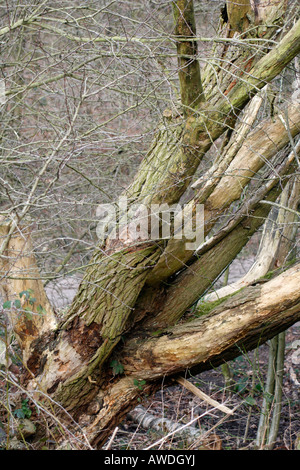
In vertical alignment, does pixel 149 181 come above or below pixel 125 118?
below

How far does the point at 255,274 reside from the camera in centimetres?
439

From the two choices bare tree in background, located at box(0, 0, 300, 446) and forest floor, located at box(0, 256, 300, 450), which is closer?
bare tree in background, located at box(0, 0, 300, 446)

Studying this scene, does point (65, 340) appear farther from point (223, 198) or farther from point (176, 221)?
point (223, 198)

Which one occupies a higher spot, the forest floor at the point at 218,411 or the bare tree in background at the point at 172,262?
the bare tree in background at the point at 172,262

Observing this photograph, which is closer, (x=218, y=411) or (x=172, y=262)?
(x=172, y=262)

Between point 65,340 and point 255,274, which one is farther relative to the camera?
point 255,274

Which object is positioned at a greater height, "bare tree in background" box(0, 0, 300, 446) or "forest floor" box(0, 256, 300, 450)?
"bare tree in background" box(0, 0, 300, 446)

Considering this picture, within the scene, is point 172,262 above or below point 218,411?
above

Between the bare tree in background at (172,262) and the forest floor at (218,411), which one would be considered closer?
the bare tree in background at (172,262)

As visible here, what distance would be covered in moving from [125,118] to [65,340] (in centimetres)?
441
